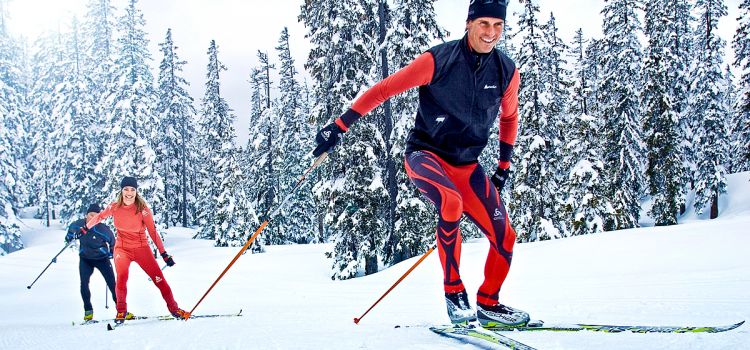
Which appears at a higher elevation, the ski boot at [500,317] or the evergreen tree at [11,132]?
the evergreen tree at [11,132]

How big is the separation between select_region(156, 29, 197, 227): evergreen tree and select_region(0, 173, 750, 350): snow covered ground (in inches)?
910

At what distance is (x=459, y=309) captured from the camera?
379 centimetres

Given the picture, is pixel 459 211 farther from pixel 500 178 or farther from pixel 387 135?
pixel 387 135

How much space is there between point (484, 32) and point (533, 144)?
21717mm

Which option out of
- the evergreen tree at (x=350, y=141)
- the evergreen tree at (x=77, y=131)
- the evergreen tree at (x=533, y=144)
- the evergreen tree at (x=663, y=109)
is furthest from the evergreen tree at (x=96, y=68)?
the evergreen tree at (x=663, y=109)

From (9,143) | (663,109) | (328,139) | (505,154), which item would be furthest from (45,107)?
(505,154)

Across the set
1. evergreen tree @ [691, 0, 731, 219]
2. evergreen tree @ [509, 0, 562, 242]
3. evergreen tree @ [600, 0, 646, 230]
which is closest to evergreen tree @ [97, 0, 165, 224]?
evergreen tree @ [509, 0, 562, 242]

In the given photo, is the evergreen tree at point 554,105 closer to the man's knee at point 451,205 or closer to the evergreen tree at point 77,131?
the man's knee at point 451,205

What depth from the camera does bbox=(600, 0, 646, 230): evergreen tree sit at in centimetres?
2931

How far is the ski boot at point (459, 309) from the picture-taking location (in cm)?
374

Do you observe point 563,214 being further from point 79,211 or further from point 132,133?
point 79,211

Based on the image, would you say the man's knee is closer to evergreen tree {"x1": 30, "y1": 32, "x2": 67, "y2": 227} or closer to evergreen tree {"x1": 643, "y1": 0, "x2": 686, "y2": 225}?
evergreen tree {"x1": 643, "y1": 0, "x2": 686, "y2": 225}

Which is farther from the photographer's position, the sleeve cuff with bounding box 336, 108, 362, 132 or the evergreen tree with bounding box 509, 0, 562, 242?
the evergreen tree with bounding box 509, 0, 562, 242

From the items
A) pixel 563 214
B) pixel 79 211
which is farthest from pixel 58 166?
pixel 563 214
